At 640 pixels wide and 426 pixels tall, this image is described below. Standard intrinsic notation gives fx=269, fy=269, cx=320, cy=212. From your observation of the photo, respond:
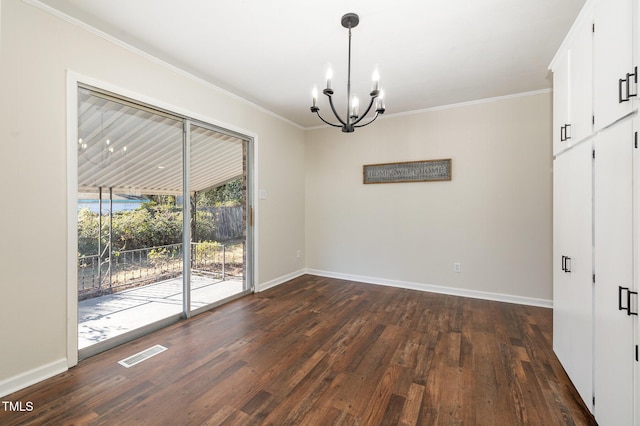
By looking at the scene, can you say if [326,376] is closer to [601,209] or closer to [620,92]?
[601,209]

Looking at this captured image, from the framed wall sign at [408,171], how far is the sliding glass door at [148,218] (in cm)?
210

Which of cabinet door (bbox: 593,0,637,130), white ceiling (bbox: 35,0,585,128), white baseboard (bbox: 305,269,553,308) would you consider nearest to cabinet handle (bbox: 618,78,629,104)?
cabinet door (bbox: 593,0,637,130)

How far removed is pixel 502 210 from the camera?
3.59 m

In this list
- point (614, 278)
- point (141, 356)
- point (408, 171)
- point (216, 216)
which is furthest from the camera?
point (408, 171)

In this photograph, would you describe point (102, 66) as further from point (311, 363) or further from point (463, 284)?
point (463, 284)

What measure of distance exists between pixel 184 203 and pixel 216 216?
0.50 m

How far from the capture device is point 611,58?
4.57 feet

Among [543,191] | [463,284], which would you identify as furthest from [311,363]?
[543,191]

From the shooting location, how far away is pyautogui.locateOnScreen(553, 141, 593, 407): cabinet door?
1644 mm

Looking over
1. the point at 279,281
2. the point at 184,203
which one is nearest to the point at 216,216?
the point at 184,203

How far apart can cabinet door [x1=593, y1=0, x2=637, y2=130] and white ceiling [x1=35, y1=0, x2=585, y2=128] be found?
675 mm

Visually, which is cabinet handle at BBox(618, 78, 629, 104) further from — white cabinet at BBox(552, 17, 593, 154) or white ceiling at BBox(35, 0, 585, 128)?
white ceiling at BBox(35, 0, 585, 128)

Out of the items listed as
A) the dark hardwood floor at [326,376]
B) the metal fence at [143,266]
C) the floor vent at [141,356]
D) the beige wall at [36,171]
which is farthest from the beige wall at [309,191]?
the dark hardwood floor at [326,376]

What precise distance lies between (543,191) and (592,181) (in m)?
2.15
